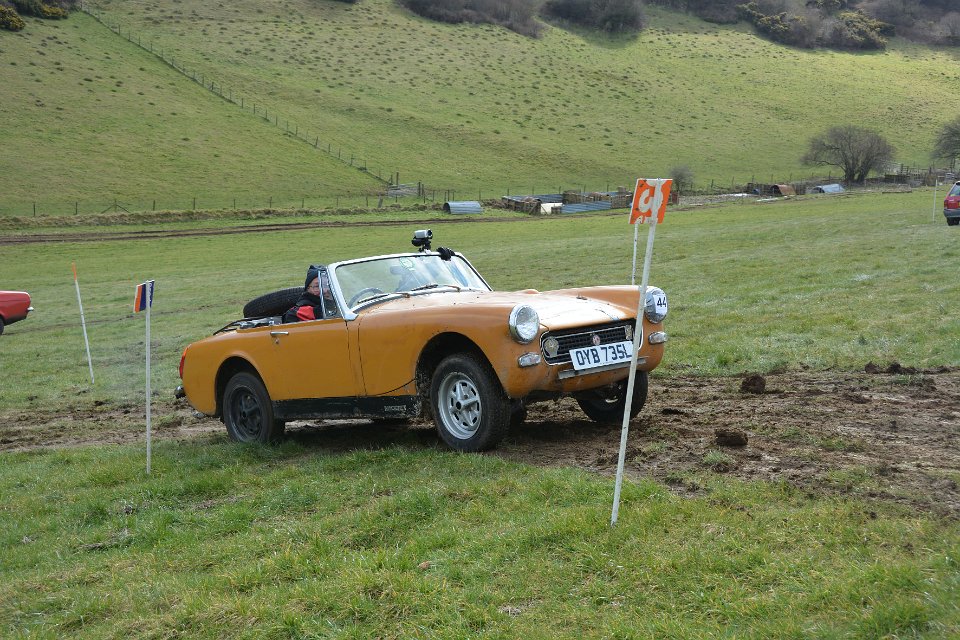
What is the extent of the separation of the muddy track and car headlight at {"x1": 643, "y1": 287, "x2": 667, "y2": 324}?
41181mm

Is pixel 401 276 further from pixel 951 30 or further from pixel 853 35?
pixel 951 30

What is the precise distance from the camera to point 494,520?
17.9 feet

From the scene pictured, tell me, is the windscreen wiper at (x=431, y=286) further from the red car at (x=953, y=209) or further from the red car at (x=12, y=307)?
the red car at (x=953, y=209)

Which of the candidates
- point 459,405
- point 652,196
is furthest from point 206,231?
point 652,196

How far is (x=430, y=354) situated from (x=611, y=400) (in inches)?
72.8

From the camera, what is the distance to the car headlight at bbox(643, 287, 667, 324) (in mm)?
7727

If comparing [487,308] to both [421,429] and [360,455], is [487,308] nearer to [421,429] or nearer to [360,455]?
[360,455]

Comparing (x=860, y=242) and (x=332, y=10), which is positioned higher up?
(x=332, y=10)

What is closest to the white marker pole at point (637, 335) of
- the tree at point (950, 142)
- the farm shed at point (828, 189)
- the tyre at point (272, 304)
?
the tyre at point (272, 304)

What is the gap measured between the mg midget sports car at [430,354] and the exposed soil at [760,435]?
0.47m

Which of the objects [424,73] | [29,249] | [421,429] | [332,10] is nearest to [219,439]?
[421,429]

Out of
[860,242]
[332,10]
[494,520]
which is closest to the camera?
[494,520]

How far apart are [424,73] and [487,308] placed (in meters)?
97.1

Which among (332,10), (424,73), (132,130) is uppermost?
(332,10)
